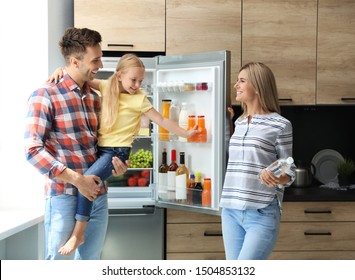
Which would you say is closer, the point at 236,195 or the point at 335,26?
the point at 236,195

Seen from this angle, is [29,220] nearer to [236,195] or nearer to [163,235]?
[163,235]

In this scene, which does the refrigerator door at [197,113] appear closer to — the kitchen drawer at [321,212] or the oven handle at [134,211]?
the oven handle at [134,211]

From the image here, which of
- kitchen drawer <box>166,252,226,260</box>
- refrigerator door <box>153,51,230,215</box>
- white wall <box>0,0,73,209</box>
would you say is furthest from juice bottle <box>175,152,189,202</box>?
white wall <box>0,0,73,209</box>

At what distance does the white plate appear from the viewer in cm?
375

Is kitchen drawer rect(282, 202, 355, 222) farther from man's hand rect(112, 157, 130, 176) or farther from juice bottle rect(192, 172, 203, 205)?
man's hand rect(112, 157, 130, 176)

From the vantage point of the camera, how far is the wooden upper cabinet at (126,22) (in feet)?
10.8

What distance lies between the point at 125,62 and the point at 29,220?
1.07 m

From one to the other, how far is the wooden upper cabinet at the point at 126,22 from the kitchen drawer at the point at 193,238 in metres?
1.06

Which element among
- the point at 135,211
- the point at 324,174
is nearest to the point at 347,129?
the point at 324,174

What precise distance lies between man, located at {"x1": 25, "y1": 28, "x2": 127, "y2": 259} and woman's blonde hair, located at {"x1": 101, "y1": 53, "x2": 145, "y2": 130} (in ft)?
0.25

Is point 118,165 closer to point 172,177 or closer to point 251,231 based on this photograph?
point 251,231

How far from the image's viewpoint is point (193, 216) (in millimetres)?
3299

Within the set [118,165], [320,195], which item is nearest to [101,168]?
[118,165]

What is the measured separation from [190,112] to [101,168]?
1.18 meters
